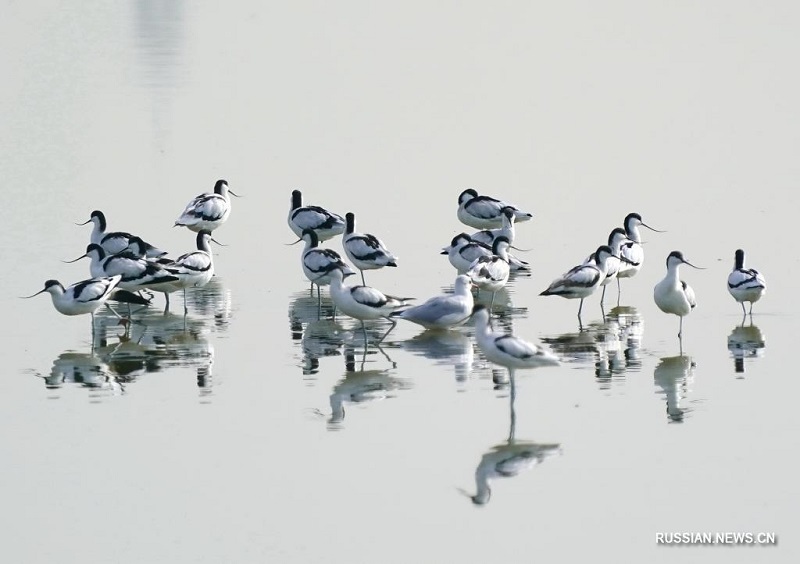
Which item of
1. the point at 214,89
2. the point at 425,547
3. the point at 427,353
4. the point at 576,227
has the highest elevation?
the point at 214,89

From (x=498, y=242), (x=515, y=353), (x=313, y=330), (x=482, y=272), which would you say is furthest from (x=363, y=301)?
(x=498, y=242)

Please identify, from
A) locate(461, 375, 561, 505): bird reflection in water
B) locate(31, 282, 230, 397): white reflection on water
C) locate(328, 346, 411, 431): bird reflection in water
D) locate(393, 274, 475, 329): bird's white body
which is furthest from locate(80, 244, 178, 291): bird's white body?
locate(461, 375, 561, 505): bird reflection in water

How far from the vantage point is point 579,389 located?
51.7 feet

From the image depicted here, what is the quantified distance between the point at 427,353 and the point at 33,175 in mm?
14446

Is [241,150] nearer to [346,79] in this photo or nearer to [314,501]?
[346,79]

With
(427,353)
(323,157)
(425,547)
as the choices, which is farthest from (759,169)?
(425,547)

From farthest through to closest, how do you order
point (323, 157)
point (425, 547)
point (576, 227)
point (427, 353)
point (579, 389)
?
1. point (323, 157)
2. point (576, 227)
3. point (427, 353)
4. point (579, 389)
5. point (425, 547)

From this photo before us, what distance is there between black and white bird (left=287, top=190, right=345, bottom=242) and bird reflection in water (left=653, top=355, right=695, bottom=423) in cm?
815

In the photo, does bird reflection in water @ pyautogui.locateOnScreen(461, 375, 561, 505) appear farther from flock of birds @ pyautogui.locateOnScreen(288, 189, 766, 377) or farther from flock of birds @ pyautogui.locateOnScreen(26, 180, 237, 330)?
flock of birds @ pyautogui.locateOnScreen(26, 180, 237, 330)

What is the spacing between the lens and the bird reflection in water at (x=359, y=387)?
15.1 metres

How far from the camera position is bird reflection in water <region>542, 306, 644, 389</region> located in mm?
16766

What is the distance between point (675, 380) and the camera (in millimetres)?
16172

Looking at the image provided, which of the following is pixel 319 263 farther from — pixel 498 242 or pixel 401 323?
pixel 498 242

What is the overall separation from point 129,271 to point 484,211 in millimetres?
7158
